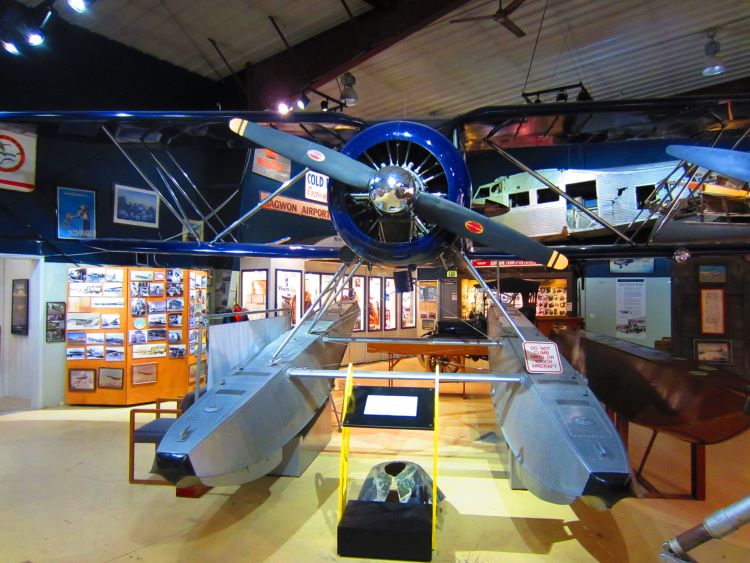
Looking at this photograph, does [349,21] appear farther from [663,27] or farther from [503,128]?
[663,27]

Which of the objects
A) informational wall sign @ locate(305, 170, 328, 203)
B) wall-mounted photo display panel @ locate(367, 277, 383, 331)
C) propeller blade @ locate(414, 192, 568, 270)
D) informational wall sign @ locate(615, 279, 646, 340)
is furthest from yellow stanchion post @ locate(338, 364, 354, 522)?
informational wall sign @ locate(615, 279, 646, 340)

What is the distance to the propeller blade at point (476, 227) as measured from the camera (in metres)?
2.96

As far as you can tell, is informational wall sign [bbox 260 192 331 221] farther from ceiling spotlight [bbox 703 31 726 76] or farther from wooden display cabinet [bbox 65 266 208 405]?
ceiling spotlight [bbox 703 31 726 76]

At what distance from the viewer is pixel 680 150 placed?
2494 millimetres

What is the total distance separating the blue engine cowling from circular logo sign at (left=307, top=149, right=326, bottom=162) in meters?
0.30

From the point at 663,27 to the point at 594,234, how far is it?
3738mm

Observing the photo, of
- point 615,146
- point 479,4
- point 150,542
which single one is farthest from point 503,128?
point 615,146

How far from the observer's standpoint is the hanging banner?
612 centimetres

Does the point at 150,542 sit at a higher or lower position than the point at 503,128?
lower

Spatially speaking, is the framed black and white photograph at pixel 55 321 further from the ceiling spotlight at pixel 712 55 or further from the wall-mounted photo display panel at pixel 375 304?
the ceiling spotlight at pixel 712 55

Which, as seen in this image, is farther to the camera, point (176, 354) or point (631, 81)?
point (631, 81)

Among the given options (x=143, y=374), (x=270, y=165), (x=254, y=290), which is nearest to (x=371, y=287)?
(x=254, y=290)

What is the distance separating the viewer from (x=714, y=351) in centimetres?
626

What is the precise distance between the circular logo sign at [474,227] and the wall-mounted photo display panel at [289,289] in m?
5.78
